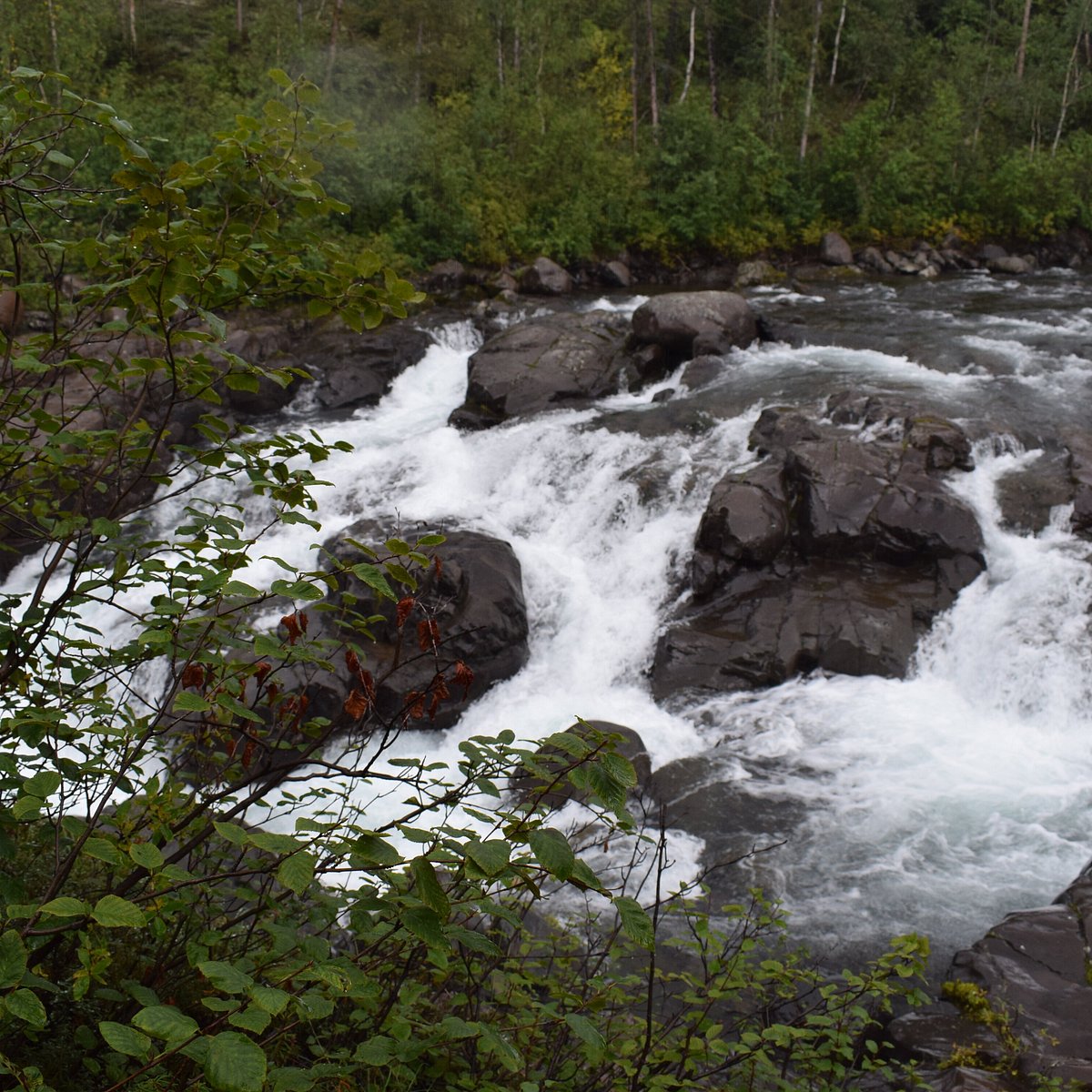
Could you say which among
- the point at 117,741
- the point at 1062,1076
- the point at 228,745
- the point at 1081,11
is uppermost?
the point at 1081,11

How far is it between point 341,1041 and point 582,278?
22.2m

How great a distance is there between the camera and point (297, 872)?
5.36 ft

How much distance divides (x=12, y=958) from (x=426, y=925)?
0.66 metres

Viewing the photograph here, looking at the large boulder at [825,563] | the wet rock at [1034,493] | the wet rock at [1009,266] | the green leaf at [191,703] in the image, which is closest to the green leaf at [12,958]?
the green leaf at [191,703]

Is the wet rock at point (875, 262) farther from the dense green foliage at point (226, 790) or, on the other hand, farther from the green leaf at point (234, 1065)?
the green leaf at point (234, 1065)

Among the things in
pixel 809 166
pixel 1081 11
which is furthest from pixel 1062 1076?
pixel 1081 11

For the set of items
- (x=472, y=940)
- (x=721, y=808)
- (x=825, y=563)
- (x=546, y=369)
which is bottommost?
(x=721, y=808)

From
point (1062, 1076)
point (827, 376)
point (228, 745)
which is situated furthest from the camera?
point (827, 376)

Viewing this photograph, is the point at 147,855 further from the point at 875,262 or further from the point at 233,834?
the point at 875,262

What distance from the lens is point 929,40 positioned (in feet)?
107

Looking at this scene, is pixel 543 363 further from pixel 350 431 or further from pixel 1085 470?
pixel 1085 470

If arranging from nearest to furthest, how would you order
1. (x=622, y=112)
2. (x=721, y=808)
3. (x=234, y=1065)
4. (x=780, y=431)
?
(x=234, y=1065), (x=721, y=808), (x=780, y=431), (x=622, y=112)

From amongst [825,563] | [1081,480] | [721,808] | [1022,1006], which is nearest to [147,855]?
[1022,1006]

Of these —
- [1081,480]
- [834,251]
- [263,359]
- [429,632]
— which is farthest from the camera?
[834,251]
